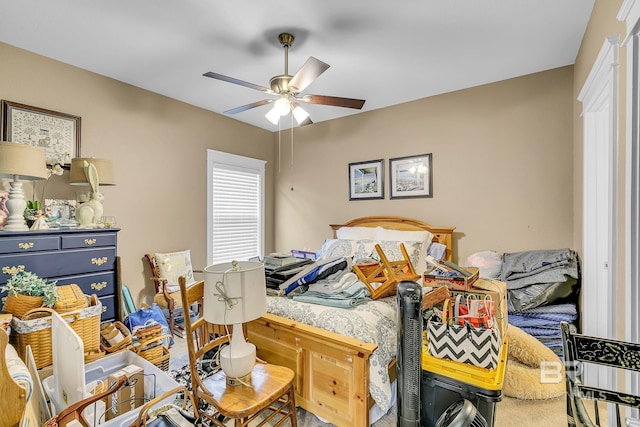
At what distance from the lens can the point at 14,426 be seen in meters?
1.04

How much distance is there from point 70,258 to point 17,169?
2.48 ft

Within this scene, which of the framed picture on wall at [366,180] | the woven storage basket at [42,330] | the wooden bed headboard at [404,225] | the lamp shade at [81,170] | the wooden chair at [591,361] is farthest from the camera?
the framed picture on wall at [366,180]

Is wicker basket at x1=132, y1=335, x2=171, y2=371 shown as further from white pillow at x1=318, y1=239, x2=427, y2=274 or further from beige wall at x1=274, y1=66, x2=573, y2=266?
beige wall at x1=274, y1=66, x2=573, y2=266

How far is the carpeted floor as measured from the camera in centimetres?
188

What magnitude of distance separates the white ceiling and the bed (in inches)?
80.0

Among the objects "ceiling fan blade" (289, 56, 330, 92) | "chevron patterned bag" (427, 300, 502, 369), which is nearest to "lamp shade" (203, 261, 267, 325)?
"chevron patterned bag" (427, 300, 502, 369)

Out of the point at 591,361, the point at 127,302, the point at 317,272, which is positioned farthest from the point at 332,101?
the point at 127,302

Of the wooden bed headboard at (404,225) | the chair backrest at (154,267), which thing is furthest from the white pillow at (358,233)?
the chair backrest at (154,267)

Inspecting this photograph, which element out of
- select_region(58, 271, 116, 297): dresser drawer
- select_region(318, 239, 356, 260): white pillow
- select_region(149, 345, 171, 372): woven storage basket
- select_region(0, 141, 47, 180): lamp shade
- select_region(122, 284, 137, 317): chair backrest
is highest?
select_region(0, 141, 47, 180): lamp shade

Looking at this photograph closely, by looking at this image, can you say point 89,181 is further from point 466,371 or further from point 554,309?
point 554,309

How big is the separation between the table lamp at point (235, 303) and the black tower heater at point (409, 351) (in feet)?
2.27

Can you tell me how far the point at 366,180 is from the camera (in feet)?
13.8

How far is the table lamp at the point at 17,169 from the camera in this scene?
6.81ft

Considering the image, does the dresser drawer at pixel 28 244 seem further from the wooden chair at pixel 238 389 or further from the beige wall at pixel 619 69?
the beige wall at pixel 619 69
